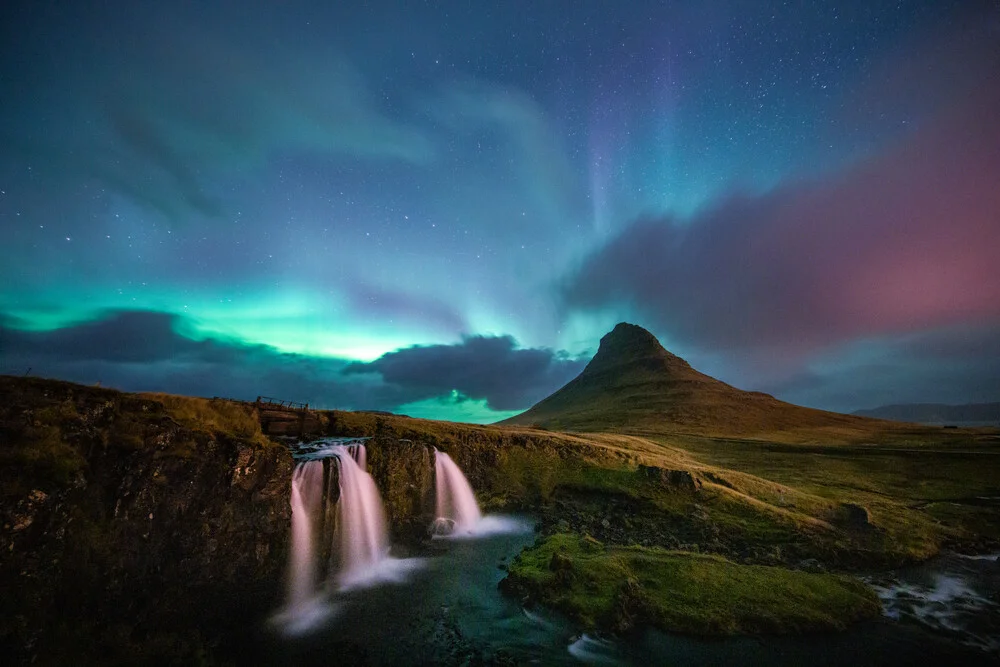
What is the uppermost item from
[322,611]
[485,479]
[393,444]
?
[393,444]

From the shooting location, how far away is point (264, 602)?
755 inches

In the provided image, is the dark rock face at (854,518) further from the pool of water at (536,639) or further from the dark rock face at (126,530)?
the dark rock face at (126,530)

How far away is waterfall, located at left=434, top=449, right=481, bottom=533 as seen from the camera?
31.2 meters

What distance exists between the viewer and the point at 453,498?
33.1 m

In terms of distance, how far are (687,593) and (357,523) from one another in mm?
19095

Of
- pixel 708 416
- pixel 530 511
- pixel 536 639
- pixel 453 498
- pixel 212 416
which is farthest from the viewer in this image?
pixel 708 416

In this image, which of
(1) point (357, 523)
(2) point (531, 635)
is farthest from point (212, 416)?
(2) point (531, 635)

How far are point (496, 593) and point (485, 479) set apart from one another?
57.8 ft

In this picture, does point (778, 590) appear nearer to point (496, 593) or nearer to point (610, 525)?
point (610, 525)

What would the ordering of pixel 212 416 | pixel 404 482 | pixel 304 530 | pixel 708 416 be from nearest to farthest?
pixel 304 530 < pixel 212 416 < pixel 404 482 < pixel 708 416

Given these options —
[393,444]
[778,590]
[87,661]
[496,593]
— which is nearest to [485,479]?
[393,444]

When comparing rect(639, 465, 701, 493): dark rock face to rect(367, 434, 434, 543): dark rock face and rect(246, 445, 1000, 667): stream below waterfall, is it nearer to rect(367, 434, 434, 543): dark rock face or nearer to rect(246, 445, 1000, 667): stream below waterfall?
rect(246, 445, 1000, 667): stream below waterfall

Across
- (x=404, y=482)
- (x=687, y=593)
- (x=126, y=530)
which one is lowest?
(x=687, y=593)

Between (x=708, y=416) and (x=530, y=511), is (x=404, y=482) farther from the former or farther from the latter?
(x=708, y=416)
